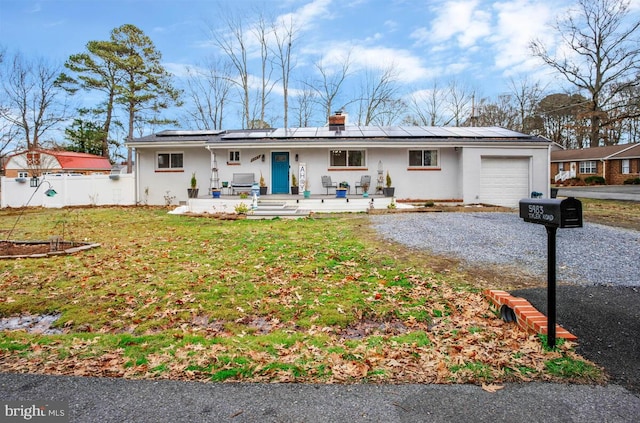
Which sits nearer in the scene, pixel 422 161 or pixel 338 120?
pixel 422 161

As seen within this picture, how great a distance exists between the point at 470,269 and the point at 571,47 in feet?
99.5

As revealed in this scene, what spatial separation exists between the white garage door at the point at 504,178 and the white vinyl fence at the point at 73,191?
15560mm

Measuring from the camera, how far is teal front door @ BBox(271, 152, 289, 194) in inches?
647

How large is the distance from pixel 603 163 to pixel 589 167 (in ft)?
4.89

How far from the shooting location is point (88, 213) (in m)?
14.1

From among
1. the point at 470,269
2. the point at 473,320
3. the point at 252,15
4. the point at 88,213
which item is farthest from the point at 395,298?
the point at 252,15

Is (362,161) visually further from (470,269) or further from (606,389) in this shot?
(606,389)

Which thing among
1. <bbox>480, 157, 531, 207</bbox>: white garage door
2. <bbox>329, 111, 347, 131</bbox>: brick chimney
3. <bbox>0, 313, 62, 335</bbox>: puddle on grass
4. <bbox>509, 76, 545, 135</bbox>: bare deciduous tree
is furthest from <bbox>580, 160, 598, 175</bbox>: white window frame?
<bbox>0, 313, 62, 335</bbox>: puddle on grass

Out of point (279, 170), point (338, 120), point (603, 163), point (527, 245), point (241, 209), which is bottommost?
point (527, 245)

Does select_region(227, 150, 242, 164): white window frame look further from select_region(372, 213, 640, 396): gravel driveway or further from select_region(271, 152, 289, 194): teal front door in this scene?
select_region(372, 213, 640, 396): gravel driveway

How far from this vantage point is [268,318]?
12.6 ft

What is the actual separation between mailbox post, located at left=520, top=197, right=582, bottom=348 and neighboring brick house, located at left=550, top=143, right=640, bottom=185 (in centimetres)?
3678

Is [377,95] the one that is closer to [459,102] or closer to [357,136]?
[459,102]

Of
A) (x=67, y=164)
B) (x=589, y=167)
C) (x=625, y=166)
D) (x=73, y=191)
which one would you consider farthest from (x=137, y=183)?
(x=625, y=166)
